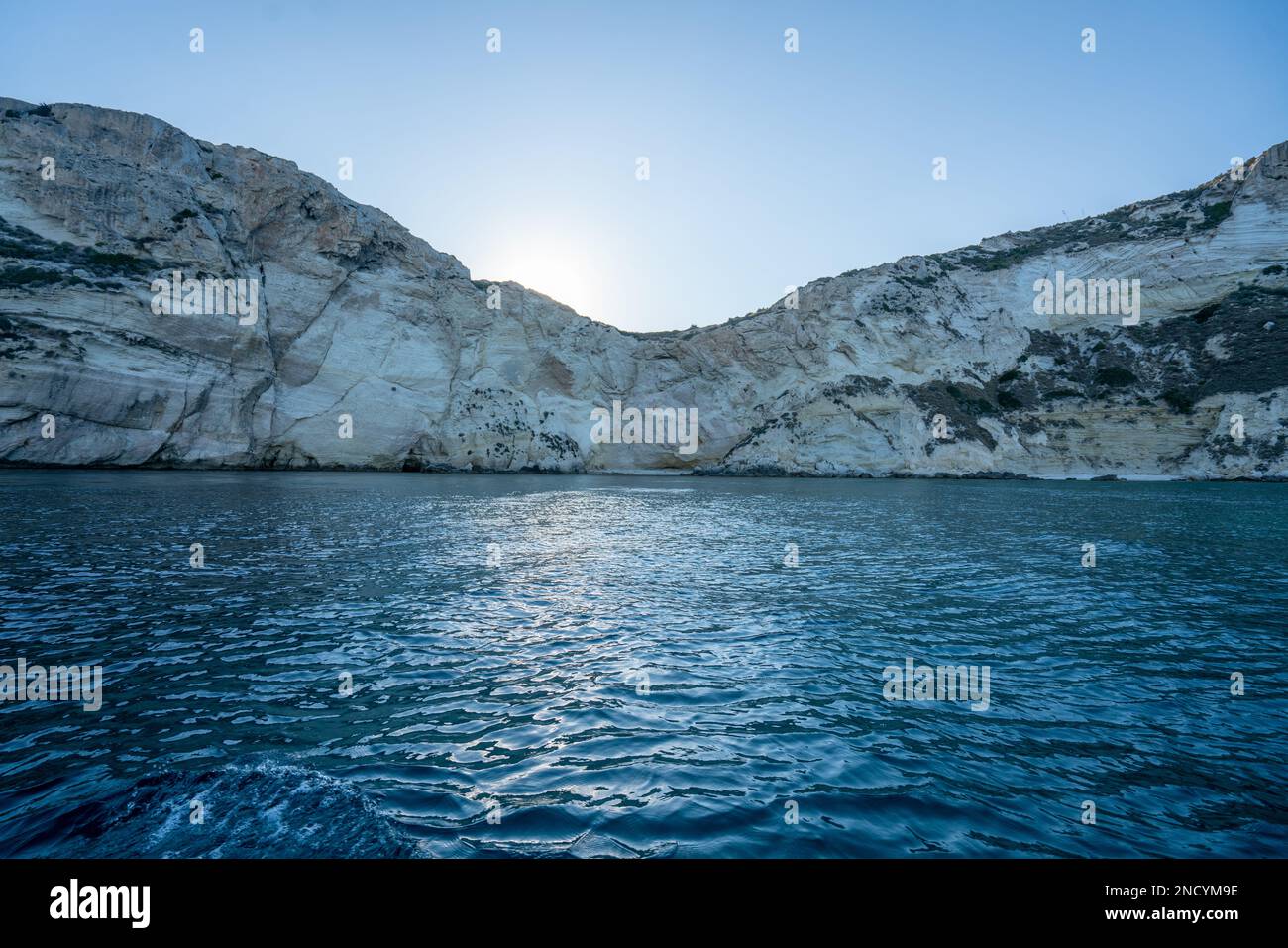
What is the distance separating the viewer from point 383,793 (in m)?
6.13

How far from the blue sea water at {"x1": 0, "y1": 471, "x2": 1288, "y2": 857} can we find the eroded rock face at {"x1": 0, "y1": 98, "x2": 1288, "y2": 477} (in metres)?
44.8

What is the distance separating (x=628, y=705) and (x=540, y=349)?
84044mm

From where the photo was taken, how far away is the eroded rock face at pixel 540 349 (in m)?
55.2

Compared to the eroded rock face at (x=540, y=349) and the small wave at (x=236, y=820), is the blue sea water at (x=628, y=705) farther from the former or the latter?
the eroded rock face at (x=540, y=349)

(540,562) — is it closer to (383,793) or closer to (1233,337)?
(383,793)

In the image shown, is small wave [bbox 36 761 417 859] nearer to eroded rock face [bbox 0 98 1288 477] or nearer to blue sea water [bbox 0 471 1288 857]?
blue sea water [bbox 0 471 1288 857]

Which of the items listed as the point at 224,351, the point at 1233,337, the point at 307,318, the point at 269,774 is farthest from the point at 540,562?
the point at 1233,337

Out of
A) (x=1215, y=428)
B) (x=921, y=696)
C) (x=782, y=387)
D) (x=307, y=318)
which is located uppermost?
(x=307, y=318)

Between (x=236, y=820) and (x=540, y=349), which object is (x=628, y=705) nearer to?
(x=236, y=820)

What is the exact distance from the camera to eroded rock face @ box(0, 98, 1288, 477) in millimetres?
55250

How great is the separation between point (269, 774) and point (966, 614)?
13.1 meters

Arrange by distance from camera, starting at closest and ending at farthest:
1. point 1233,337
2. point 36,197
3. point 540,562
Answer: point 540,562 → point 36,197 → point 1233,337

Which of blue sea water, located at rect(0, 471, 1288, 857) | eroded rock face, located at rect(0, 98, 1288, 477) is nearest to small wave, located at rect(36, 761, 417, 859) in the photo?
blue sea water, located at rect(0, 471, 1288, 857)

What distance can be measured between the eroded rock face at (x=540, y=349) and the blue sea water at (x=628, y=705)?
4479 centimetres
